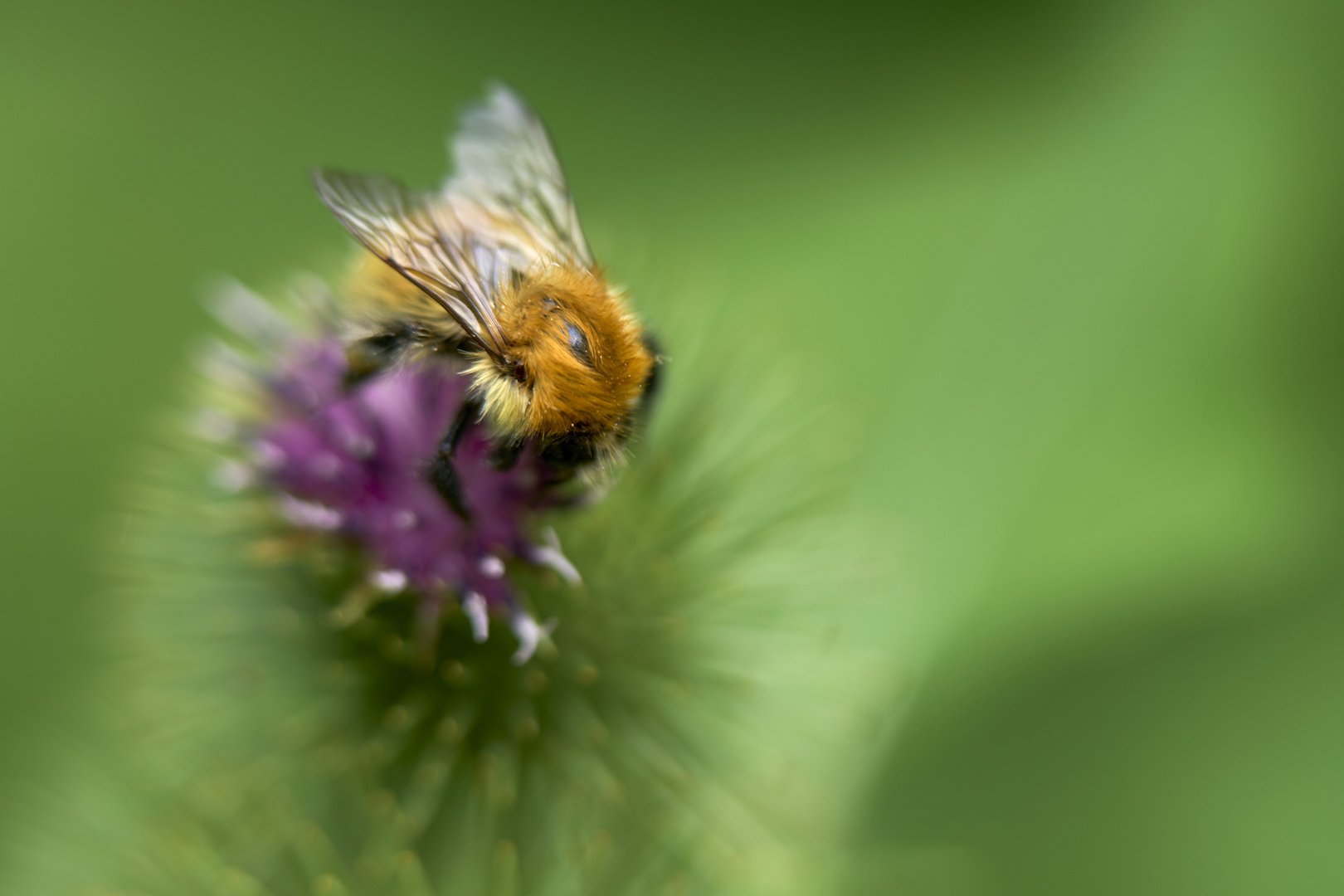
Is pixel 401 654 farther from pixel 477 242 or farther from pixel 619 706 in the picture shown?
pixel 477 242

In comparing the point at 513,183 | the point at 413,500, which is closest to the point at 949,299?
the point at 513,183

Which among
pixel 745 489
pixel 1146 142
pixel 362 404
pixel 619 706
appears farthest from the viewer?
pixel 1146 142

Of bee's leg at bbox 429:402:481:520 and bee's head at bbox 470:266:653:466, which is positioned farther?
bee's leg at bbox 429:402:481:520

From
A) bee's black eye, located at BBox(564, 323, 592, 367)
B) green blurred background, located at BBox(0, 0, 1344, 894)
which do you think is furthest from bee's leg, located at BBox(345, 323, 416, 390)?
green blurred background, located at BBox(0, 0, 1344, 894)

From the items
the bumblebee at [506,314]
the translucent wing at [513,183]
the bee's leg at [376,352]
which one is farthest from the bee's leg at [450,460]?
the translucent wing at [513,183]

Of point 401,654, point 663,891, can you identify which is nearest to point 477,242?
point 401,654

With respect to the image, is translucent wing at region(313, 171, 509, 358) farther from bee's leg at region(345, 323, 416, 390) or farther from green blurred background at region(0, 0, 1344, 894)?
green blurred background at region(0, 0, 1344, 894)
